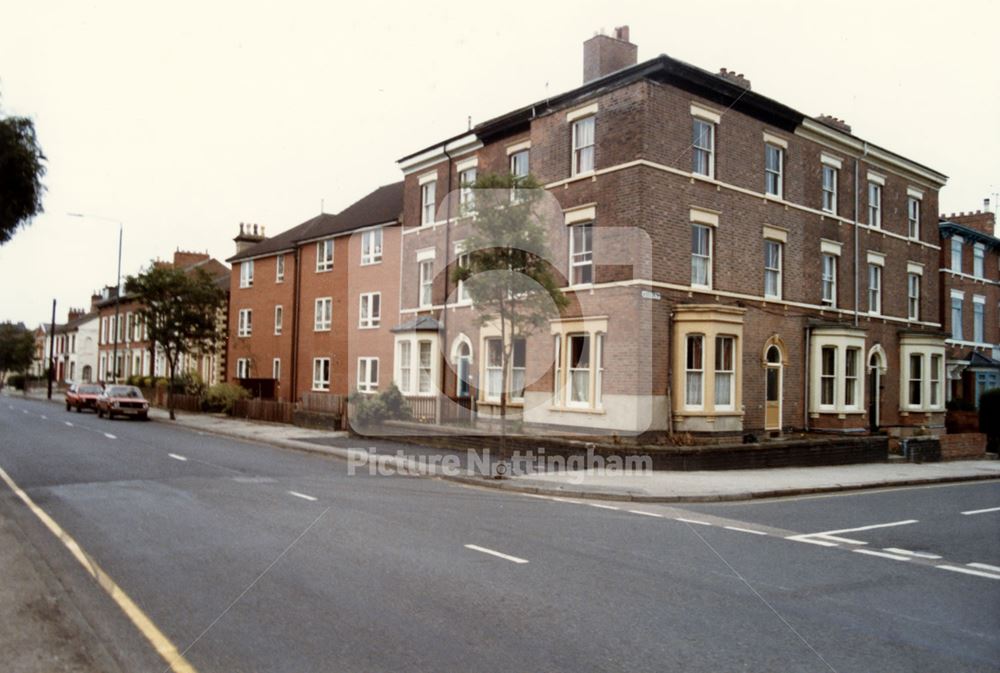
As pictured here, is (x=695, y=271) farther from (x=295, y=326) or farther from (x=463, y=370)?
(x=295, y=326)

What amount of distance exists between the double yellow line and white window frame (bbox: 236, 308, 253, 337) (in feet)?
117

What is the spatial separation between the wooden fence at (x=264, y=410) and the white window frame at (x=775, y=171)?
21.0m

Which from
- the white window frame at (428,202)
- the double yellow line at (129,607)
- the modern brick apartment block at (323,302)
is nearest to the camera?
the double yellow line at (129,607)

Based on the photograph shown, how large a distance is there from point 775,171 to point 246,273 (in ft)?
108

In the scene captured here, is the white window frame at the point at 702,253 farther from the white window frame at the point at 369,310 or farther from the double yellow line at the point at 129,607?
the double yellow line at the point at 129,607

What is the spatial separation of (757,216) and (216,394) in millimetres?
28242

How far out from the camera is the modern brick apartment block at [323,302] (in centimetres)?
3409

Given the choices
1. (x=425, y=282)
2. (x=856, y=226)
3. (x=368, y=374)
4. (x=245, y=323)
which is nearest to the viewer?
(x=856, y=226)

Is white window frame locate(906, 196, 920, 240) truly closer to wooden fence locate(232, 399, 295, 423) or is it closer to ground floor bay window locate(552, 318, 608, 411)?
ground floor bay window locate(552, 318, 608, 411)

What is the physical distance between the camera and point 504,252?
17.2 m

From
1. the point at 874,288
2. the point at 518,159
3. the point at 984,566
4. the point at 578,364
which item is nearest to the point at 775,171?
the point at 874,288

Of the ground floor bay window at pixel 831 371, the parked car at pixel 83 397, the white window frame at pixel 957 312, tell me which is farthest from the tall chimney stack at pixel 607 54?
the parked car at pixel 83 397

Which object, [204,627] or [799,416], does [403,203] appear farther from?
[204,627]

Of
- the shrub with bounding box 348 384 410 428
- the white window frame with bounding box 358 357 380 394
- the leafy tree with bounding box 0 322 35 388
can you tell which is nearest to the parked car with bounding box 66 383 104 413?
the white window frame with bounding box 358 357 380 394
